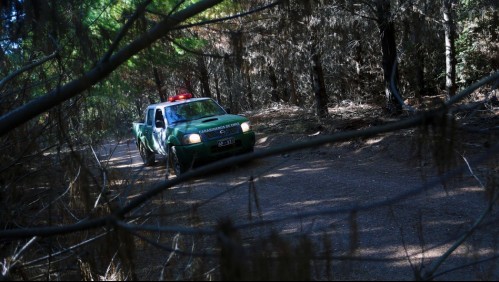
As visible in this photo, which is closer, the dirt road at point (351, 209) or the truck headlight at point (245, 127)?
the dirt road at point (351, 209)

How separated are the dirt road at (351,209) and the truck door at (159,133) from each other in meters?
2.38

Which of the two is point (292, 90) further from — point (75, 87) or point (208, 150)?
point (75, 87)

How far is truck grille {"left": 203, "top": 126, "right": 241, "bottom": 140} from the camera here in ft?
36.4

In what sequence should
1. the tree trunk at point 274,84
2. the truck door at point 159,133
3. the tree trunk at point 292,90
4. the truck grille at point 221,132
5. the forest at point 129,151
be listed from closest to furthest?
the forest at point 129,151 → the truck grille at point 221,132 → the truck door at point 159,133 → the tree trunk at point 274,84 → the tree trunk at point 292,90

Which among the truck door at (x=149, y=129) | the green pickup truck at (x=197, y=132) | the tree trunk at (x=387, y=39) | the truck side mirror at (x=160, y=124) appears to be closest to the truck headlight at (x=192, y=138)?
the green pickup truck at (x=197, y=132)

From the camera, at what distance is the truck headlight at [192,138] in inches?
433

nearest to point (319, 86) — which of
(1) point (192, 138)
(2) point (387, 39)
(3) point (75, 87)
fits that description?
(2) point (387, 39)

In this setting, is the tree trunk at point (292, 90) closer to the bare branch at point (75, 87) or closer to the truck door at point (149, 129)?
the truck door at point (149, 129)

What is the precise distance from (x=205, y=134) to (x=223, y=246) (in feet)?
30.7

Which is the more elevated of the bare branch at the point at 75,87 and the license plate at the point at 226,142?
the bare branch at the point at 75,87

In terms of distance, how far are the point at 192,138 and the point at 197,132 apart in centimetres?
19

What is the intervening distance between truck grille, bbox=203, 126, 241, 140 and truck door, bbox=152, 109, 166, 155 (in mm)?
1352

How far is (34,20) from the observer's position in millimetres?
4160

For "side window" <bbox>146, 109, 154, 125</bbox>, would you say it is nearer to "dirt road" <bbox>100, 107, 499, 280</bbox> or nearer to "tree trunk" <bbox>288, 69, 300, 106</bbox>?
"dirt road" <bbox>100, 107, 499, 280</bbox>
